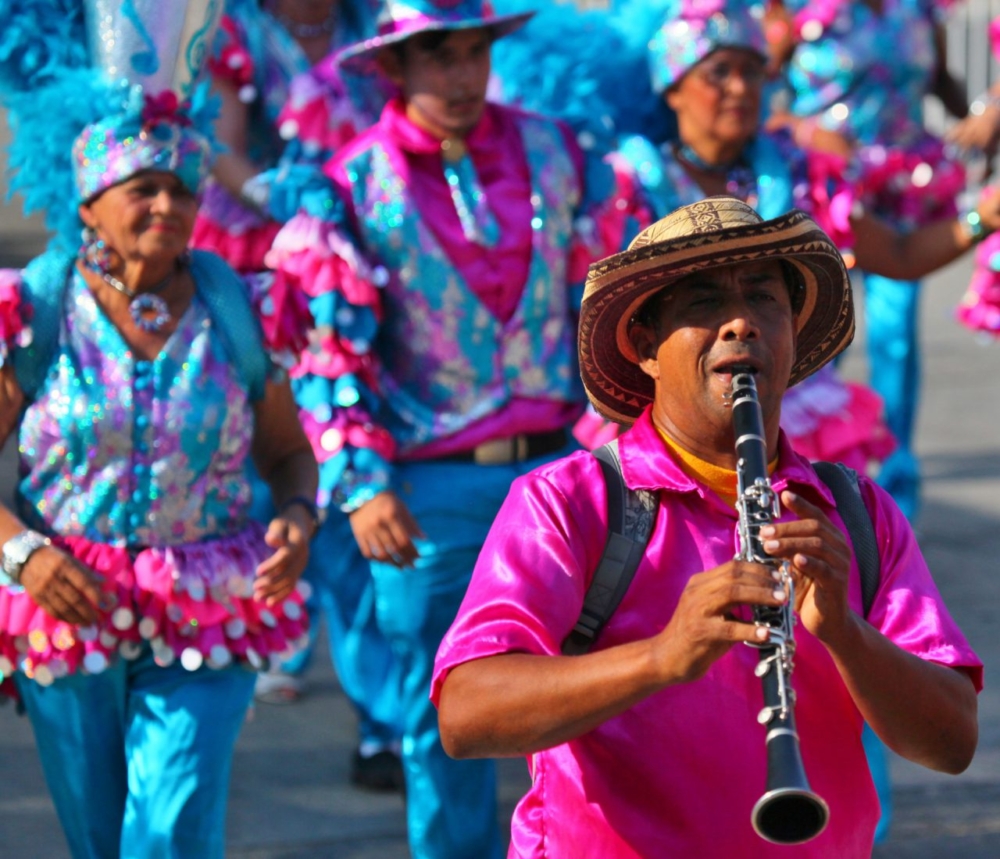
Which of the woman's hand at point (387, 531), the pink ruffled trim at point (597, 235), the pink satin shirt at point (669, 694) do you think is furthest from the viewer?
the pink ruffled trim at point (597, 235)

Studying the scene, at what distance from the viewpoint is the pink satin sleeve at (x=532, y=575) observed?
8.25 ft

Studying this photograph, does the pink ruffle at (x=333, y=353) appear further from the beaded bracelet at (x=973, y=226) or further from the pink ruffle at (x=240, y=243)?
the beaded bracelet at (x=973, y=226)

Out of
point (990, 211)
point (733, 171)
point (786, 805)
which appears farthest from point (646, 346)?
point (733, 171)

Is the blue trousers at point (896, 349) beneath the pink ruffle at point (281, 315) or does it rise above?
beneath

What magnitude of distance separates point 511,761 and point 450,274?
70.4 inches

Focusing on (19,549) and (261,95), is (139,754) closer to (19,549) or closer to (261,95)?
(19,549)

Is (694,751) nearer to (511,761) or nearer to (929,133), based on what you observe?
(511,761)

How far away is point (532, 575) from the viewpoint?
2.57 metres

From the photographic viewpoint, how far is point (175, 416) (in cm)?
382

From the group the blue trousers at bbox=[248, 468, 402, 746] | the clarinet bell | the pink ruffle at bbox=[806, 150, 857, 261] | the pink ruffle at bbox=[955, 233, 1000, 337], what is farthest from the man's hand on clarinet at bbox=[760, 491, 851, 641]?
the pink ruffle at bbox=[955, 233, 1000, 337]

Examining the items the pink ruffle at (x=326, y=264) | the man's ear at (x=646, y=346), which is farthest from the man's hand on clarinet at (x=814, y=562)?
the pink ruffle at (x=326, y=264)

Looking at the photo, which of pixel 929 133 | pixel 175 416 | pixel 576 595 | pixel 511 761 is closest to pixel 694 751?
pixel 576 595

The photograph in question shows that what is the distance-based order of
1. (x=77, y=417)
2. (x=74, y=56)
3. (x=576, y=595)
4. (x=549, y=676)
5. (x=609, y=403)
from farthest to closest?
(x=74, y=56) → (x=77, y=417) → (x=609, y=403) → (x=576, y=595) → (x=549, y=676)

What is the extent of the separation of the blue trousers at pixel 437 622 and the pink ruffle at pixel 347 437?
0.12 metres
